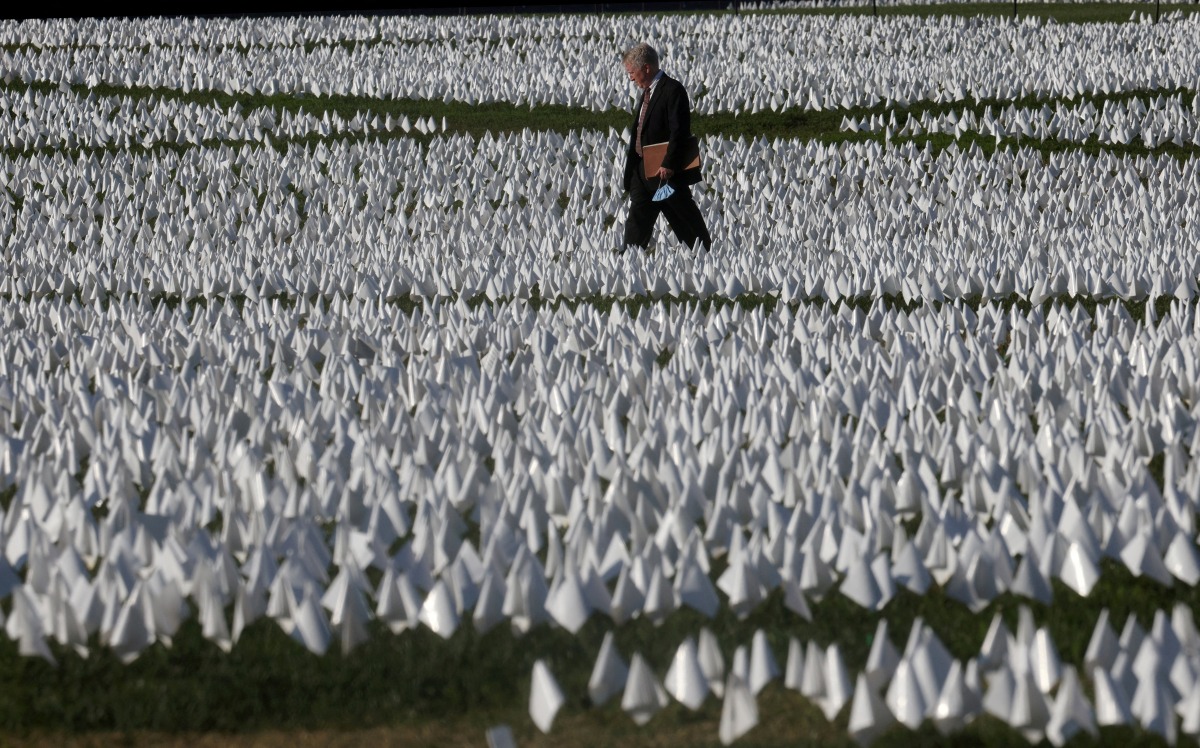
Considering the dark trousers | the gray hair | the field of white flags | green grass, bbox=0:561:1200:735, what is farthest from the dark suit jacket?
green grass, bbox=0:561:1200:735

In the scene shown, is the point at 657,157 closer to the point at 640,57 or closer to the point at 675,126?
the point at 675,126

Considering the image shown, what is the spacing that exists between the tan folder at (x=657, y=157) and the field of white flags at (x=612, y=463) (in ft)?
2.22

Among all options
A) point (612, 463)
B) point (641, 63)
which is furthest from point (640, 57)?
point (612, 463)

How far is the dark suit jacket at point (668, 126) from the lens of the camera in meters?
11.9

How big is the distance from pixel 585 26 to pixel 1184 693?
31.6m

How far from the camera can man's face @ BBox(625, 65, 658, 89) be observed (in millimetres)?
11766

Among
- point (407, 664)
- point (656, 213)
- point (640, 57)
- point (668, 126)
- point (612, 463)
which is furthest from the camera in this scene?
point (656, 213)

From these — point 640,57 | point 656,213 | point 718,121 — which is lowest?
point 656,213

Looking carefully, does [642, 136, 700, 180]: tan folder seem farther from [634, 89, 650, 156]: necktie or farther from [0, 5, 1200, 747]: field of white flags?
[0, 5, 1200, 747]: field of white flags

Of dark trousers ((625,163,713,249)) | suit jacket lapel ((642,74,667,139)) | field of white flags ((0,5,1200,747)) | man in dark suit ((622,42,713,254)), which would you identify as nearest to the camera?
field of white flags ((0,5,1200,747))

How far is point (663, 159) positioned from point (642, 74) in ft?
2.23

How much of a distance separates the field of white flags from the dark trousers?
0.23 m

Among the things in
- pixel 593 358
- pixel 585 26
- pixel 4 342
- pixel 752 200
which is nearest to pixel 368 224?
pixel 752 200

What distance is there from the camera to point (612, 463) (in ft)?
20.8
